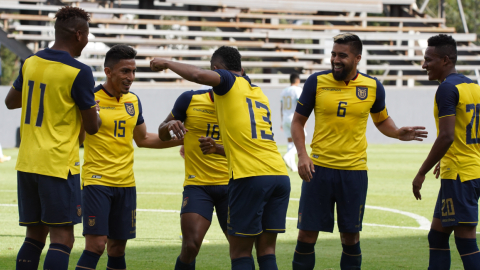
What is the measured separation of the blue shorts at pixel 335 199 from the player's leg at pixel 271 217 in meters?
0.76

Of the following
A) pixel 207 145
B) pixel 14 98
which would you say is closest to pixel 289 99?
pixel 207 145

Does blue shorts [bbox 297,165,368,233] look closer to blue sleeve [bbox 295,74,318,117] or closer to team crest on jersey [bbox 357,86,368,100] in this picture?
blue sleeve [bbox 295,74,318,117]

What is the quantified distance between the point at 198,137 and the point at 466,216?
7.92 feet

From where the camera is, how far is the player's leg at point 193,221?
5160mm

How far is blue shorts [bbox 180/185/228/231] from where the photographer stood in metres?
5.29

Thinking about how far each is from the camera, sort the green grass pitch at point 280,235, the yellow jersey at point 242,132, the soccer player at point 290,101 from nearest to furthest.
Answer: the yellow jersey at point 242,132, the green grass pitch at point 280,235, the soccer player at point 290,101

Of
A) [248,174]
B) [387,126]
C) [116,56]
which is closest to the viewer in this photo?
[248,174]

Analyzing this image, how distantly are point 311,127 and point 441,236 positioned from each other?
19.5 meters

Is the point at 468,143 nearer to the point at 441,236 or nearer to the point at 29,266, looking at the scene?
the point at 441,236

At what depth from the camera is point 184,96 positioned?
557cm

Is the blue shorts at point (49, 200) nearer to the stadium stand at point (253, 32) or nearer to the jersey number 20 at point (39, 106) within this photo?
the jersey number 20 at point (39, 106)

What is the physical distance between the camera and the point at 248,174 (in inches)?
181

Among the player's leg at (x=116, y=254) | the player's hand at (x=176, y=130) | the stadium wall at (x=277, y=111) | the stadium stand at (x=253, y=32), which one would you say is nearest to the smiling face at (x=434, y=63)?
the player's hand at (x=176, y=130)

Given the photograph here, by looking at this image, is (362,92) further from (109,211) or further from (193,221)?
(109,211)
